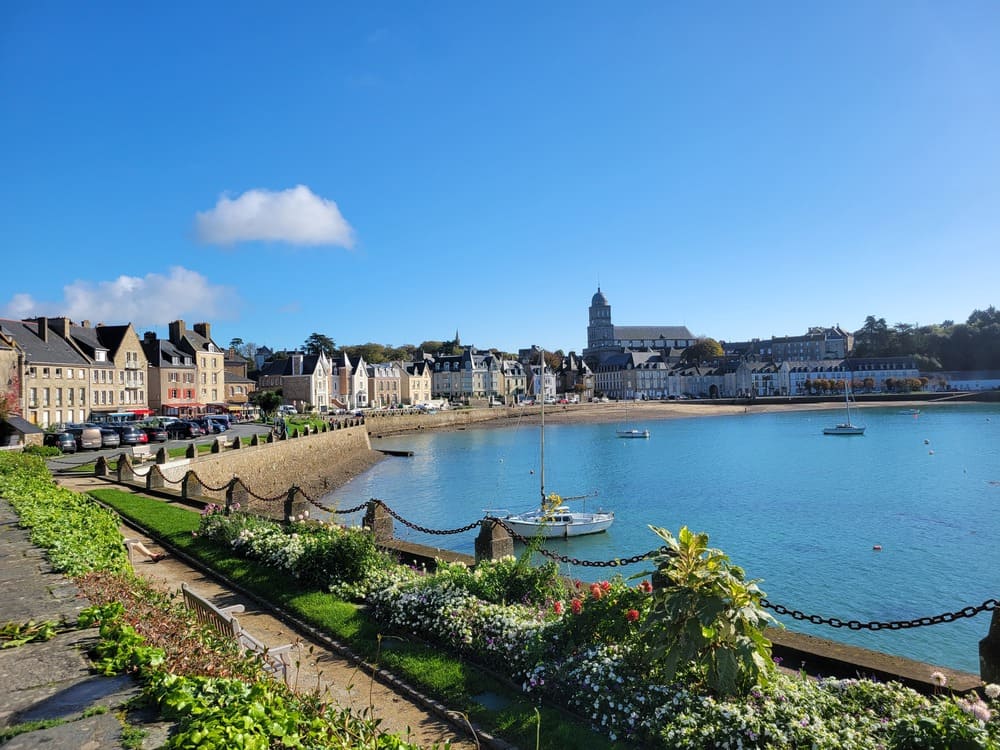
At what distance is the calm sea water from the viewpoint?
62.2 feet

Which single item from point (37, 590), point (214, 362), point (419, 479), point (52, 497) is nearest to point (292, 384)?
point (214, 362)

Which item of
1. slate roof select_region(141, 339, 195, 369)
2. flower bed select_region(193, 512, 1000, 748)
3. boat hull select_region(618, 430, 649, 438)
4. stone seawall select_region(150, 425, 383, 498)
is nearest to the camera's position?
flower bed select_region(193, 512, 1000, 748)

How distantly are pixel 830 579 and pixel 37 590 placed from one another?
21.6 meters

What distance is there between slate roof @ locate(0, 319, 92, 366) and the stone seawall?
2259cm

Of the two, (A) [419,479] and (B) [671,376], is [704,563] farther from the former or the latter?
(B) [671,376]

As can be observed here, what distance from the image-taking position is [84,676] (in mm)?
4297

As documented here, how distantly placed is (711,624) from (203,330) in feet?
275

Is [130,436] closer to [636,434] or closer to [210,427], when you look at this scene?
[210,427]

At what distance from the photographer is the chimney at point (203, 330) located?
79.3 m

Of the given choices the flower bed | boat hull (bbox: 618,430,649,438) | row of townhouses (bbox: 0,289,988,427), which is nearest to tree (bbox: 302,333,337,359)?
row of townhouses (bbox: 0,289,988,427)

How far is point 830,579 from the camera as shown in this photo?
816 inches

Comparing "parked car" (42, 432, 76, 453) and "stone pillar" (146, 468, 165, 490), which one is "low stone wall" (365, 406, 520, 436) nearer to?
"parked car" (42, 432, 76, 453)

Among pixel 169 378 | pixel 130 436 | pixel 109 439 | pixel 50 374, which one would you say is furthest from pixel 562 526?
pixel 169 378

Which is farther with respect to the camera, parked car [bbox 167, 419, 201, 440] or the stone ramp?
parked car [bbox 167, 419, 201, 440]
